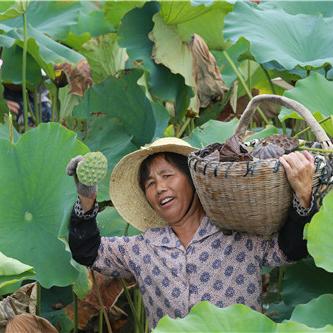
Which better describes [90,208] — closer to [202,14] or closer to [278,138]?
[278,138]

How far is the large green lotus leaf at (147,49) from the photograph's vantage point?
9.87ft

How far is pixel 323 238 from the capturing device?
5.89 feet

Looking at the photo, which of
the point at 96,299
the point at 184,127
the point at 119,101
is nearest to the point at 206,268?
the point at 96,299

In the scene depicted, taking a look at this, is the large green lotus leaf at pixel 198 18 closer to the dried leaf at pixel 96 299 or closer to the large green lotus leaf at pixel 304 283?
the dried leaf at pixel 96 299

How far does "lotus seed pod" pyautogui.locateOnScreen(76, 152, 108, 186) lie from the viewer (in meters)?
1.88

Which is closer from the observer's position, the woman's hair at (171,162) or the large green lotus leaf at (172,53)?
the woman's hair at (171,162)

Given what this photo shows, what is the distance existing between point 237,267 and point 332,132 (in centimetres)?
41

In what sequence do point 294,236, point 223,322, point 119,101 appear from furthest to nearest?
point 119,101
point 294,236
point 223,322

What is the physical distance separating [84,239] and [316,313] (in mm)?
505

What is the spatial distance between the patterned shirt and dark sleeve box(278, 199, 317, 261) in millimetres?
22

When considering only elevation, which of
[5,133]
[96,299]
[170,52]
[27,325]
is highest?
[170,52]

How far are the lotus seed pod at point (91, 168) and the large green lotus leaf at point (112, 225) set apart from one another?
624 mm

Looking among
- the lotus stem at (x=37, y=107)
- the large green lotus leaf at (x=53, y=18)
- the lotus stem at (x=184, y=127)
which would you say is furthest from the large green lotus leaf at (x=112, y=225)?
the large green lotus leaf at (x=53, y=18)

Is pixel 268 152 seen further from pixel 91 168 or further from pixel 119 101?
pixel 119 101
